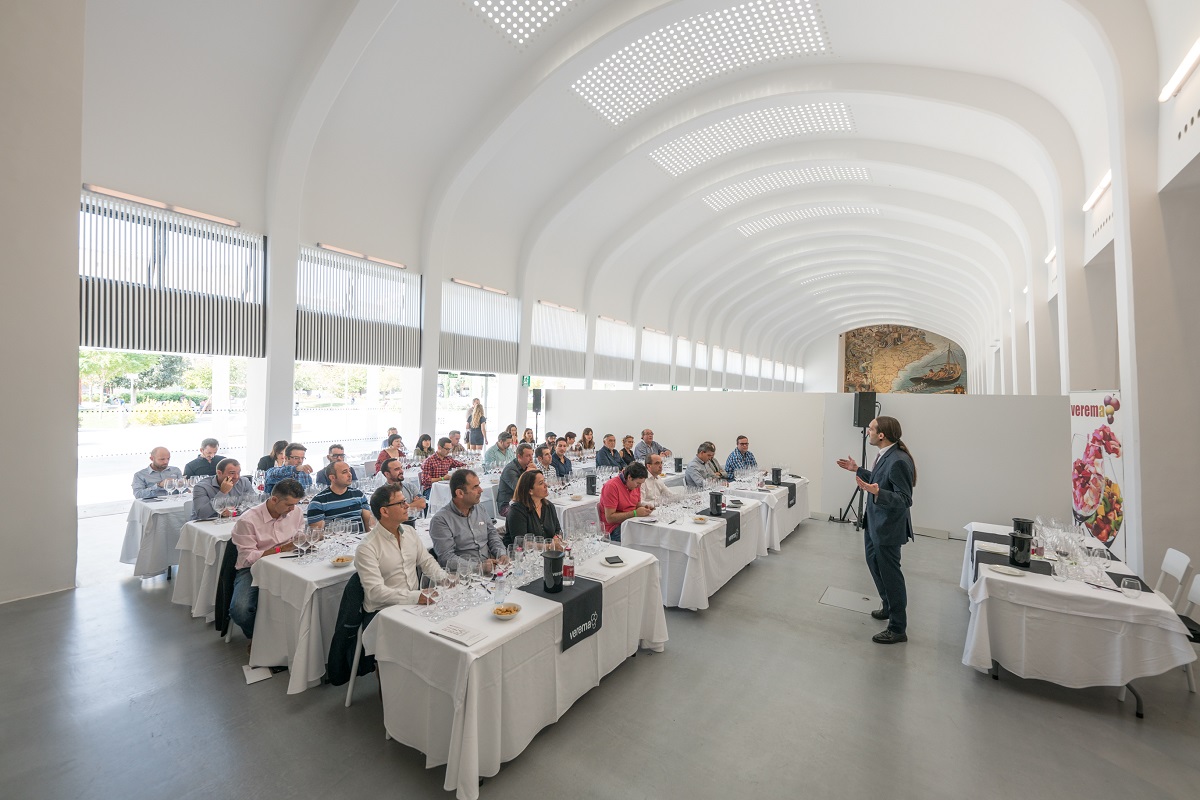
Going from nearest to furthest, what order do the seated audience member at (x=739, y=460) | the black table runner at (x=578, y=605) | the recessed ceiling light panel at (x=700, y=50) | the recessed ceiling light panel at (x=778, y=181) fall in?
1. the black table runner at (x=578, y=605)
2. the recessed ceiling light panel at (x=700, y=50)
3. the seated audience member at (x=739, y=460)
4. the recessed ceiling light panel at (x=778, y=181)

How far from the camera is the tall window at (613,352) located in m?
18.9

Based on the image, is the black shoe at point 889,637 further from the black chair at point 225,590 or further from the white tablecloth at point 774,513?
the black chair at point 225,590

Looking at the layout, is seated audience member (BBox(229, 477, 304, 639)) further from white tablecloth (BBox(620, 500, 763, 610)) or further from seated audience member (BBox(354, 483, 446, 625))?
white tablecloth (BBox(620, 500, 763, 610))

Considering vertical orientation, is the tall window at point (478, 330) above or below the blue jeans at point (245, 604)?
above

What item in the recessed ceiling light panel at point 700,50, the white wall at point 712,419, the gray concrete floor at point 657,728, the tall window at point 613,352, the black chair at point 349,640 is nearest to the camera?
the gray concrete floor at point 657,728

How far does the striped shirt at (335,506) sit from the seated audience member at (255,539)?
1.73 feet

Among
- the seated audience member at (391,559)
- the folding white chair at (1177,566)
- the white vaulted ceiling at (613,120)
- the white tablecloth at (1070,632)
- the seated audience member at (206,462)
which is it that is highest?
the white vaulted ceiling at (613,120)

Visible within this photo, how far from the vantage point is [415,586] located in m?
4.12

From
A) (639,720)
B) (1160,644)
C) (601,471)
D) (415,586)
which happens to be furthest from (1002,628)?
(601,471)

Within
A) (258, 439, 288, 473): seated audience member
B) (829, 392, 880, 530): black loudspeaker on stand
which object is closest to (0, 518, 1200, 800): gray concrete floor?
(258, 439, 288, 473): seated audience member

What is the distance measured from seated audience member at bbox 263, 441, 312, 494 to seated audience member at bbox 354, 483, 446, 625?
373 cm

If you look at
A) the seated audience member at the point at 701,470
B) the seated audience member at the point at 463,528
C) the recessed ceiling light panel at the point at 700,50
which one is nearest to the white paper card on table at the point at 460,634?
the seated audience member at the point at 463,528

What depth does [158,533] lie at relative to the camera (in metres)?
6.02

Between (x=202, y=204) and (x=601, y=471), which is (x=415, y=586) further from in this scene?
(x=202, y=204)
